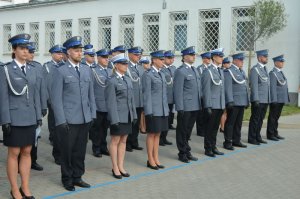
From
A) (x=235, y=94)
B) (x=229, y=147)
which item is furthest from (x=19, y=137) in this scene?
(x=235, y=94)

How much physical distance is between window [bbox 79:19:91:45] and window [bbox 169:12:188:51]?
5.35m

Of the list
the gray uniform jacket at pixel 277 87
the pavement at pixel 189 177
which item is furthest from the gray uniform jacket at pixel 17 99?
the gray uniform jacket at pixel 277 87

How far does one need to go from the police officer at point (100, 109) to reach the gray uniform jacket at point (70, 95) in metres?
2.41

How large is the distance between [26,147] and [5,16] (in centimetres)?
2479

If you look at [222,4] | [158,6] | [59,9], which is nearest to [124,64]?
[222,4]

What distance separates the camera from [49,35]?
26.2m

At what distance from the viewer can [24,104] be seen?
561 centimetres

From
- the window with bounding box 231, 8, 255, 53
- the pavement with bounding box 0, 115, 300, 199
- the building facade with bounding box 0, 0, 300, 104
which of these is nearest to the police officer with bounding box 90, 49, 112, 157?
the pavement with bounding box 0, 115, 300, 199

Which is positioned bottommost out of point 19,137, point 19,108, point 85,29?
→ point 19,137

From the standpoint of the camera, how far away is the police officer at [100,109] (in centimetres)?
869

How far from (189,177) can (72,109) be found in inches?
82.8

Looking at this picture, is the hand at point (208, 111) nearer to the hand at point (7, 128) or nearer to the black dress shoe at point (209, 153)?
the black dress shoe at point (209, 153)

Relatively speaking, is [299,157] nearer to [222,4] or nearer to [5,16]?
[222,4]

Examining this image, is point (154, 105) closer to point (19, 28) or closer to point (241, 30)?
point (241, 30)
